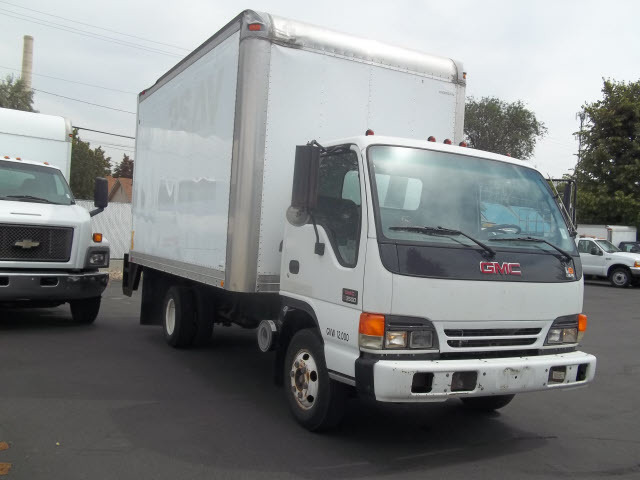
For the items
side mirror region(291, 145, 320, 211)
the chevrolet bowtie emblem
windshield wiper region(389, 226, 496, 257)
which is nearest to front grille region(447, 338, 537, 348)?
windshield wiper region(389, 226, 496, 257)

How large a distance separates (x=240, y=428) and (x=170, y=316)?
3.67 metres

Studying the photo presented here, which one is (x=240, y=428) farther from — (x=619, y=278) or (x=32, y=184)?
(x=619, y=278)

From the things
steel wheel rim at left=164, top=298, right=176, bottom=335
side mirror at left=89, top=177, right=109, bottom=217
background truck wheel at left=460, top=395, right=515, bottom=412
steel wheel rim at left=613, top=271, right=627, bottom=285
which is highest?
side mirror at left=89, top=177, right=109, bottom=217

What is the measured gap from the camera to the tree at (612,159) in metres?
32.1

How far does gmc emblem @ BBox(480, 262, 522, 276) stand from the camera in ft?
14.6

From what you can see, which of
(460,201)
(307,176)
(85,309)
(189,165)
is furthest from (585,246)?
(307,176)

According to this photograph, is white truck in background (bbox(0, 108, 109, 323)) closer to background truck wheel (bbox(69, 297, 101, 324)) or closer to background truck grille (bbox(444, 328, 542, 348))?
background truck wheel (bbox(69, 297, 101, 324))

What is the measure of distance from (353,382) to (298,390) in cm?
92

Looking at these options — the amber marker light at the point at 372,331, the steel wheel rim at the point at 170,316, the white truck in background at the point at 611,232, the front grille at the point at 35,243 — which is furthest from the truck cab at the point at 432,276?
the white truck in background at the point at 611,232

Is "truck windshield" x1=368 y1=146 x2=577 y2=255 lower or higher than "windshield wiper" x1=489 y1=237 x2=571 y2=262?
higher

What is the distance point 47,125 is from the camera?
1082 cm

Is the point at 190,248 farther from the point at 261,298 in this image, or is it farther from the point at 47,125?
the point at 47,125

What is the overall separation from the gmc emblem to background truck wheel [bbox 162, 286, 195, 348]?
460cm

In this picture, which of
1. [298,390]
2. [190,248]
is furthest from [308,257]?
[190,248]
